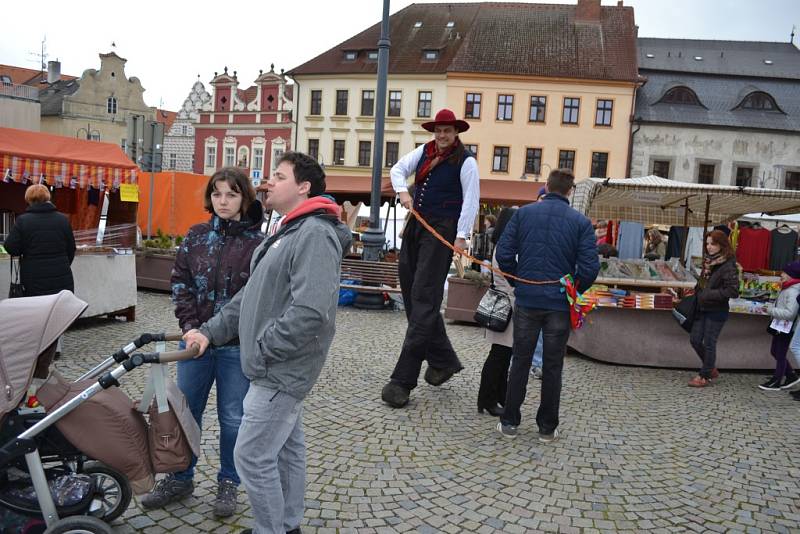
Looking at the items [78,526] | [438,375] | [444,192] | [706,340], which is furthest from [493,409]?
[78,526]

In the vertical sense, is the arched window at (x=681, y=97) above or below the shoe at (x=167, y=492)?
above

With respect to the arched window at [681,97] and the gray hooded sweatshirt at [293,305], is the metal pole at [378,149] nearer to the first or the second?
the gray hooded sweatshirt at [293,305]

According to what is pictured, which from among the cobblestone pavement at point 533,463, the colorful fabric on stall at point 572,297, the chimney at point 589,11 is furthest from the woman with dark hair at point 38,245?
the chimney at point 589,11

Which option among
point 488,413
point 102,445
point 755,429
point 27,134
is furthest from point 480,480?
point 27,134

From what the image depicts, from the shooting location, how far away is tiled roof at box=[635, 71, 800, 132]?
110ft

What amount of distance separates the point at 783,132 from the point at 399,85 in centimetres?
2050

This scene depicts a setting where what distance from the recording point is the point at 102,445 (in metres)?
2.75

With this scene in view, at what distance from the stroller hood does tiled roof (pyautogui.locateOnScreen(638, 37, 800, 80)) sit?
37.5m

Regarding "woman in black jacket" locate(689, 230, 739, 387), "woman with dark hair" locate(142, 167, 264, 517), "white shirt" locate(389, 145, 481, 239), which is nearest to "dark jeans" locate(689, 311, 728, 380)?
"woman in black jacket" locate(689, 230, 739, 387)

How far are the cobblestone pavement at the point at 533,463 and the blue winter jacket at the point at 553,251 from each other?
1061mm

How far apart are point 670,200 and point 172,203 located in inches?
529

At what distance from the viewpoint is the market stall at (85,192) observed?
788cm

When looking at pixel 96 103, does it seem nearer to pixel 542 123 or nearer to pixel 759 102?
pixel 542 123

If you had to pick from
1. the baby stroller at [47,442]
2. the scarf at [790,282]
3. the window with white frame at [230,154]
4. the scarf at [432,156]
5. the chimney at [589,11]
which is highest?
the chimney at [589,11]
